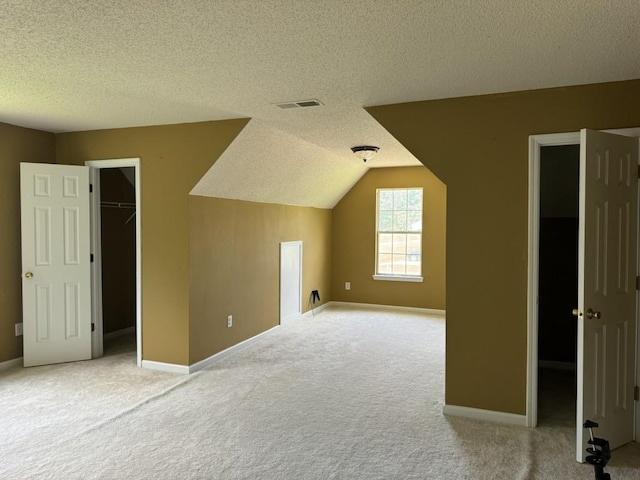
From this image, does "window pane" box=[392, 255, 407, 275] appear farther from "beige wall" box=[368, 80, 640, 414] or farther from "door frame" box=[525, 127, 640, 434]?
"door frame" box=[525, 127, 640, 434]

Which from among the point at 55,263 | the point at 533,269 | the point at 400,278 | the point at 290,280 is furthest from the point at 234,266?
the point at 400,278

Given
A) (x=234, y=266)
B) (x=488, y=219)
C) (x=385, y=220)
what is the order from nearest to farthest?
1. (x=488, y=219)
2. (x=234, y=266)
3. (x=385, y=220)

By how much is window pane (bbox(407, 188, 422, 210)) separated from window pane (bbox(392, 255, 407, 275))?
32.2 inches

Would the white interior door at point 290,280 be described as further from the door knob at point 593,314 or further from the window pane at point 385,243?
the door knob at point 593,314

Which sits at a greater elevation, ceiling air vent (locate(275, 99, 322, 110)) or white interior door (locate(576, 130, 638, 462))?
ceiling air vent (locate(275, 99, 322, 110))

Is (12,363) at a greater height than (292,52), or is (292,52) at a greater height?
(292,52)

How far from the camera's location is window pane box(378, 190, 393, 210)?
283 inches

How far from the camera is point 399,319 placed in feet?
21.1

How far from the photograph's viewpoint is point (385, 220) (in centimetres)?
725

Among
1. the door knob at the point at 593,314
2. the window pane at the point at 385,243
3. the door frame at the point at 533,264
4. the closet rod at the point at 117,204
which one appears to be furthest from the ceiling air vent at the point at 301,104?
the window pane at the point at 385,243

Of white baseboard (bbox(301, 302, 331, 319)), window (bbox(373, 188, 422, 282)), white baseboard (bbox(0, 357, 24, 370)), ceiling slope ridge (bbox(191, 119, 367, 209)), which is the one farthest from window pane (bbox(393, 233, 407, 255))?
white baseboard (bbox(0, 357, 24, 370))

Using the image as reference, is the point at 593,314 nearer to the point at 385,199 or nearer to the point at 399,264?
the point at 399,264

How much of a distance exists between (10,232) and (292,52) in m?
3.51

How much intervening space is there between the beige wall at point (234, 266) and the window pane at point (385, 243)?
1.42m
